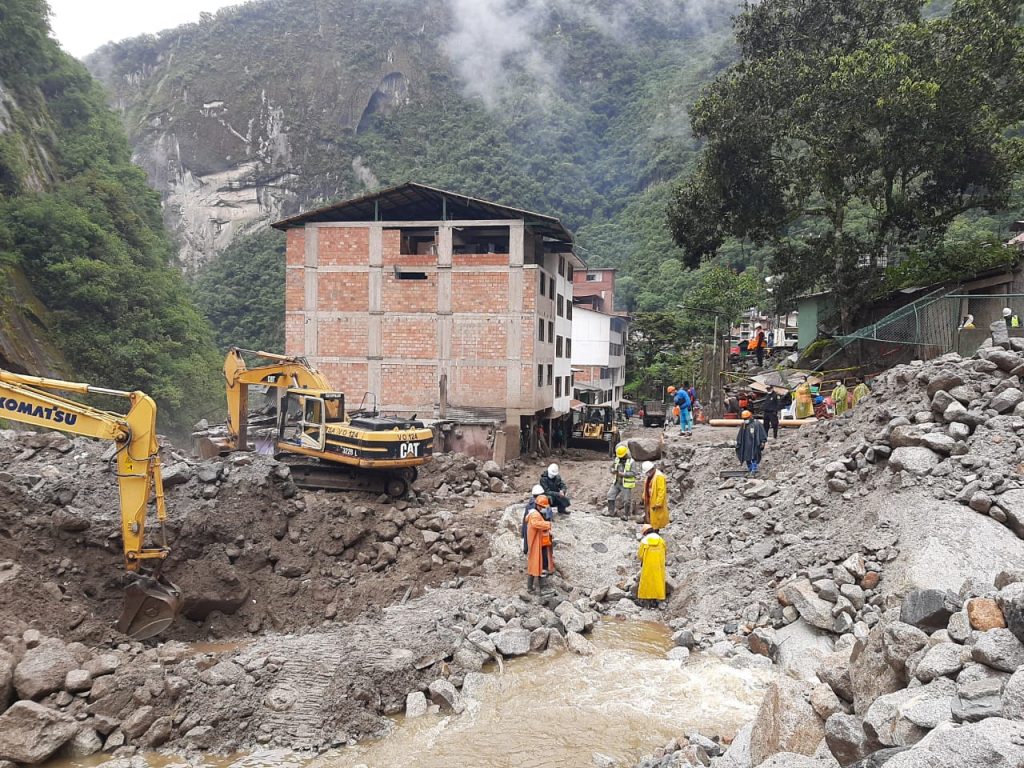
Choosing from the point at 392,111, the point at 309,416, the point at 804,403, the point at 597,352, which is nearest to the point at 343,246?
the point at 309,416

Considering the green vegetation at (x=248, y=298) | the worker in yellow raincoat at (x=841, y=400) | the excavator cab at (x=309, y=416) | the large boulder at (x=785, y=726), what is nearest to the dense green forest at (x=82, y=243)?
the green vegetation at (x=248, y=298)

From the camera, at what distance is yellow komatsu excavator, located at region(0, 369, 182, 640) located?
356 inches

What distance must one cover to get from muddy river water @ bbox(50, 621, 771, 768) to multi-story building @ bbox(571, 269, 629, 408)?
2923cm

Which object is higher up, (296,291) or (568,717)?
(296,291)

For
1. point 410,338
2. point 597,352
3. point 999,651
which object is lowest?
point 999,651

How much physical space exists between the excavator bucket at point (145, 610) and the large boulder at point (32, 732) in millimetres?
2150

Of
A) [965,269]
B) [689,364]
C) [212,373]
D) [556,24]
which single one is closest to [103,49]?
[556,24]

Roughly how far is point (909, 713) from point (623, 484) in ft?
36.0

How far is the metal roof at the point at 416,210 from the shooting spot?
861 inches

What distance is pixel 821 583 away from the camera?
8547 mm

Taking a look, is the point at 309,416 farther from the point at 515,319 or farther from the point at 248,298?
the point at 248,298

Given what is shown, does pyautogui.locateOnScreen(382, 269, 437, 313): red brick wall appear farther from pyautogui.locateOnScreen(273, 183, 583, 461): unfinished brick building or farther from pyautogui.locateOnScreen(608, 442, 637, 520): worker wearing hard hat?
pyautogui.locateOnScreen(608, 442, 637, 520): worker wearing hard hat

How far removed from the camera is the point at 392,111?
81.0 metres

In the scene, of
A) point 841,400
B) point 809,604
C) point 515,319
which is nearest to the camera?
point 809,604
